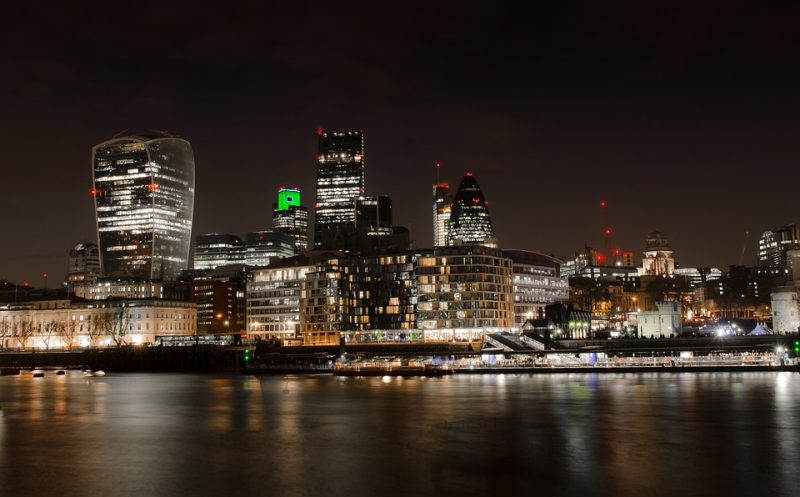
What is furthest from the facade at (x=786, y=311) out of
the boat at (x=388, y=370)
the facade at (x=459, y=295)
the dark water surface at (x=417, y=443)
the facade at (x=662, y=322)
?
the dark water surface at (x=417, y=443)

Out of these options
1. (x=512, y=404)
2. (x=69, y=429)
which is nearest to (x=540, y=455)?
(x=512, y=404)

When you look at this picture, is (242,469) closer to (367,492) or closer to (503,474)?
(367,492)

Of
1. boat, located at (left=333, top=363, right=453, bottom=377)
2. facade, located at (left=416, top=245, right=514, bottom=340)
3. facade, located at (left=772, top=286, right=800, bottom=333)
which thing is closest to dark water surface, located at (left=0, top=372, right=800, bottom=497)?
boat, located at (left=333, top=363, right=453, bottom=377)

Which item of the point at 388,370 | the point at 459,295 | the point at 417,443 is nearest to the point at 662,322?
the point at 459,295

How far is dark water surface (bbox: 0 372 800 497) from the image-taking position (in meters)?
34.4

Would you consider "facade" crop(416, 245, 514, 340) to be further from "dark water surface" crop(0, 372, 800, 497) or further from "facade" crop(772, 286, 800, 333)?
"dark water surface" crop(0, 372, 800, 497)

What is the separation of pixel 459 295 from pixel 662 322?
47182 millimetres

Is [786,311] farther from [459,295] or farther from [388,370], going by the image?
[388,370]

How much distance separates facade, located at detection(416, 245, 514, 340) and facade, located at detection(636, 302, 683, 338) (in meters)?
34.9

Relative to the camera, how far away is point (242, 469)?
39.0 meters

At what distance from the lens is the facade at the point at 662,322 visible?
165 m

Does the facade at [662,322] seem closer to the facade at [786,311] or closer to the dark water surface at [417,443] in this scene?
the facade at [786,311]

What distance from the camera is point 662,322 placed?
166 m

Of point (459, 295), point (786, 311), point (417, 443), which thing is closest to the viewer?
point (417, 443)
